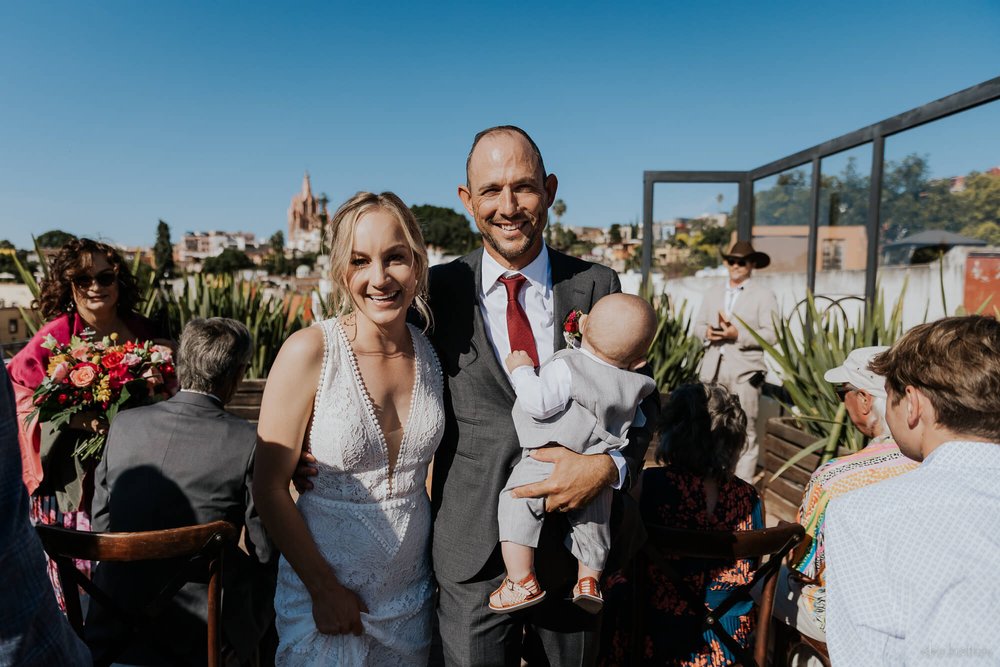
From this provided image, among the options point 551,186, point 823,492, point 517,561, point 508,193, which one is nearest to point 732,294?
point 823,492

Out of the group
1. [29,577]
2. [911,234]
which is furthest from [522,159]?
[911,234]

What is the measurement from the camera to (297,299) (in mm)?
6914

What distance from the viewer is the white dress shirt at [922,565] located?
0.98 m

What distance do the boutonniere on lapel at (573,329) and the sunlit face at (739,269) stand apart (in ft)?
12.9

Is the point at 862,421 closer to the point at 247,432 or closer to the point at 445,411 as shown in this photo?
the point at 445,411

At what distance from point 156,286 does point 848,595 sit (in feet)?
19.7

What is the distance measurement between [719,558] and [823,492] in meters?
0.57

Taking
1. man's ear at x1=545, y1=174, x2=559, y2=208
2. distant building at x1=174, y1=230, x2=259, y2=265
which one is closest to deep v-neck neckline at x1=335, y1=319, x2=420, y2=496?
man's ear at x1=545, y1=174, x2=559, y2=208

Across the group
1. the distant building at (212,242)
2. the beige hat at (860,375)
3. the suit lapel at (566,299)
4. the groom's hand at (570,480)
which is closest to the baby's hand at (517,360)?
the suit lapel at (566,299)

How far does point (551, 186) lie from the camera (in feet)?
6.75

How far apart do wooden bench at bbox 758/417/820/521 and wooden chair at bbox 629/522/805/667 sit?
1976 millimetres

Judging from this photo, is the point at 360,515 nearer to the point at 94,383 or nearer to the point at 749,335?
the point at 94,383

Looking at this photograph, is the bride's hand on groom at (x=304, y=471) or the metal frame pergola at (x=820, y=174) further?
the metal frame pergola at (x=820, y=174)

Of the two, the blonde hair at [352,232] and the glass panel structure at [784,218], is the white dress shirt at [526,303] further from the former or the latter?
the glass panel structure at [784,218]
